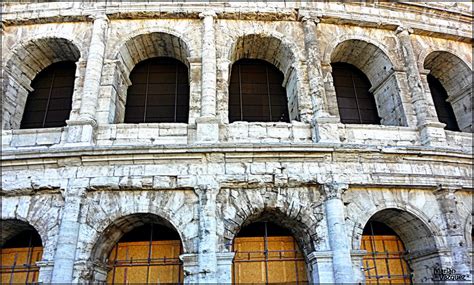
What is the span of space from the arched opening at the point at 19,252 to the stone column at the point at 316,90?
5837mm

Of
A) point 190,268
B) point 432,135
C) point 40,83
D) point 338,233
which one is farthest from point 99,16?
point 432,135

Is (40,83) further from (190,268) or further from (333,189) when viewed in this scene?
(333,189)

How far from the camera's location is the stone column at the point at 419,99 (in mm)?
7461

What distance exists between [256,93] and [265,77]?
552 millimetres

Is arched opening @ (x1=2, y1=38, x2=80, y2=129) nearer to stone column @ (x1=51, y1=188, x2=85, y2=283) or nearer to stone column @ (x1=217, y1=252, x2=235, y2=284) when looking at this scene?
stone column @ (x1=51, y1=188, x2=85, y2=283)

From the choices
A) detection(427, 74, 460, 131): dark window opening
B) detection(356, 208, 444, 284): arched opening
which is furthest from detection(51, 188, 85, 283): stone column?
detection(427, 74, 460, 131): dark window opening

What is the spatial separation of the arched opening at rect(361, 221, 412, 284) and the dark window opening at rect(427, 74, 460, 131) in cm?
345

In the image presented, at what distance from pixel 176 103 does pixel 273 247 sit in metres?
3.82

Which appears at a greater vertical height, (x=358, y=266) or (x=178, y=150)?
(x=178, y=150)

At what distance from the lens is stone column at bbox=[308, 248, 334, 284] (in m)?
6.16

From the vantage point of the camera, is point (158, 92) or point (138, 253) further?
point (158, 92)

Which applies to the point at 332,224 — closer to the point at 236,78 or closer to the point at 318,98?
the point at 318,98

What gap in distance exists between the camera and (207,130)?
273 inches

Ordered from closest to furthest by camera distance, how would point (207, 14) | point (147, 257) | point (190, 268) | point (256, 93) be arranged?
point (190, 268), point (147, 257), point (207, 14), point (256, 93)
